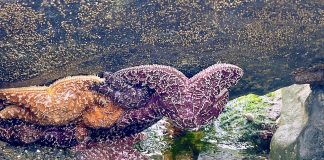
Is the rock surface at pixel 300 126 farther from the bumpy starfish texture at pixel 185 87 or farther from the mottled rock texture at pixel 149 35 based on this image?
the bumpy starfish texture at pixel 185 87

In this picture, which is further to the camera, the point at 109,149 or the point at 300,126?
the point at 300,126

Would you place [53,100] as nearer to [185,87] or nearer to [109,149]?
[109,149]

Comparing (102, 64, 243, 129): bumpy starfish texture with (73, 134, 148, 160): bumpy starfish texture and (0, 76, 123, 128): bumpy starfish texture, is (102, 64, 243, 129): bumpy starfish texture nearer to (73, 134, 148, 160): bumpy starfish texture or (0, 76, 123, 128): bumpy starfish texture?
(0, 76, 123, 128): bumpy starfish texture

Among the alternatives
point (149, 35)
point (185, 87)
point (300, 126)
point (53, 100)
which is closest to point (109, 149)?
point (53, 100)

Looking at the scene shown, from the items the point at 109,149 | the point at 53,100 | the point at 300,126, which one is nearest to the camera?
the point at 53,100

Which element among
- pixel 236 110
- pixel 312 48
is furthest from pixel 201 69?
A: pixel 236 110

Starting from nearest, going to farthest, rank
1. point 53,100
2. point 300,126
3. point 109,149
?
point 53,100
point 109,149
point 300,126

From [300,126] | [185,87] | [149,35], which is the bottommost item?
[300,126]
